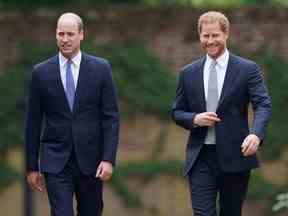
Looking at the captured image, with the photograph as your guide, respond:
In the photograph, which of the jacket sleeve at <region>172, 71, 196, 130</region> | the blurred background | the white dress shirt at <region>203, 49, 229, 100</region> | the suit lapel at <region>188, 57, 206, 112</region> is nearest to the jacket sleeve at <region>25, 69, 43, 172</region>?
the jacket sleeve at <region>172, 71, 196, 130</region>

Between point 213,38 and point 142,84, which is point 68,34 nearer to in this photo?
point 213,38

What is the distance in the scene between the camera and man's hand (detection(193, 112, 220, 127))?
A: 23.6ft

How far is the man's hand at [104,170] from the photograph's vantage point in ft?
24.1

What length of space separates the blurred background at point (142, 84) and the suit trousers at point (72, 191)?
4.78m

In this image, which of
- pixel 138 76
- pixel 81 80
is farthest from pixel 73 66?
pixel 138 76

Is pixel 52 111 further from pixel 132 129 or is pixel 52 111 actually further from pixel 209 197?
pixel 132 129

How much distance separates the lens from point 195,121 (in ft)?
23.7

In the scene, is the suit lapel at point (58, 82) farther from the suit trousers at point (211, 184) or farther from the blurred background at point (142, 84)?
the blurred background at point (142, 84)

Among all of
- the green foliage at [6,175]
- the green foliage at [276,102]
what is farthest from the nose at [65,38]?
the green foliage at [6,175]

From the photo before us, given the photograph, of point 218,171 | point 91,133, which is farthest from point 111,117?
point 218,171

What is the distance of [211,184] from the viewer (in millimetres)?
7332

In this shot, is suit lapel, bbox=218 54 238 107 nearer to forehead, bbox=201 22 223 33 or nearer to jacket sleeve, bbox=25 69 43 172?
forehead, bbox=201 22 223 33

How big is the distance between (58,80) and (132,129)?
4.92m

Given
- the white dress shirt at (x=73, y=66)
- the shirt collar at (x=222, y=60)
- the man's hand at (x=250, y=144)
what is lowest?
the man's hand at (x=250, y=144)
